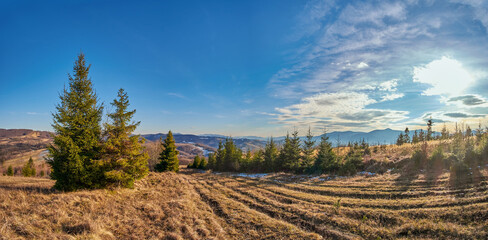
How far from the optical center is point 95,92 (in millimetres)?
13961

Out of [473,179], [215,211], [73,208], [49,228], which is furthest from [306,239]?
[473,179]

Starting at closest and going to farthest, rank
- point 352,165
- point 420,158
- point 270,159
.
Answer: point 420,158 → point 352,165 → point 270,159

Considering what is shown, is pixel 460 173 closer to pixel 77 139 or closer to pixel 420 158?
pixel 420 158

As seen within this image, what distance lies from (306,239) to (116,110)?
61.4 ft

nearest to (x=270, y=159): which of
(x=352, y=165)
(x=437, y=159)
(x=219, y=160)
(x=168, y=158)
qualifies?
(x=219, y=160)

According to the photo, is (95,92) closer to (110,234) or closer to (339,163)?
(110,234)

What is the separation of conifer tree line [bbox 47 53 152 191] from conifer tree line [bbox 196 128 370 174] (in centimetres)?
2717

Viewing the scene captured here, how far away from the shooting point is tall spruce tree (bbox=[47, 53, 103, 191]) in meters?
11.6

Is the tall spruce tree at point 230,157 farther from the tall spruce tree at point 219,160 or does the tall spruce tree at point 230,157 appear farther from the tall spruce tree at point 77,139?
the tall spruce tree at point 77,139

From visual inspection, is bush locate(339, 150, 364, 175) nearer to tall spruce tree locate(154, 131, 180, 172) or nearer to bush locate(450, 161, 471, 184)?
bush locate(450, 161, 471, 184)

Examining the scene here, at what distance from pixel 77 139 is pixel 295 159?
1305 inches

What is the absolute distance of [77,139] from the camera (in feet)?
40.9

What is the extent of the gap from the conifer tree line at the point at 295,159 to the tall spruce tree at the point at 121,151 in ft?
89.1

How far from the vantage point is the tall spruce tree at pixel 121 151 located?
13.8 metres
